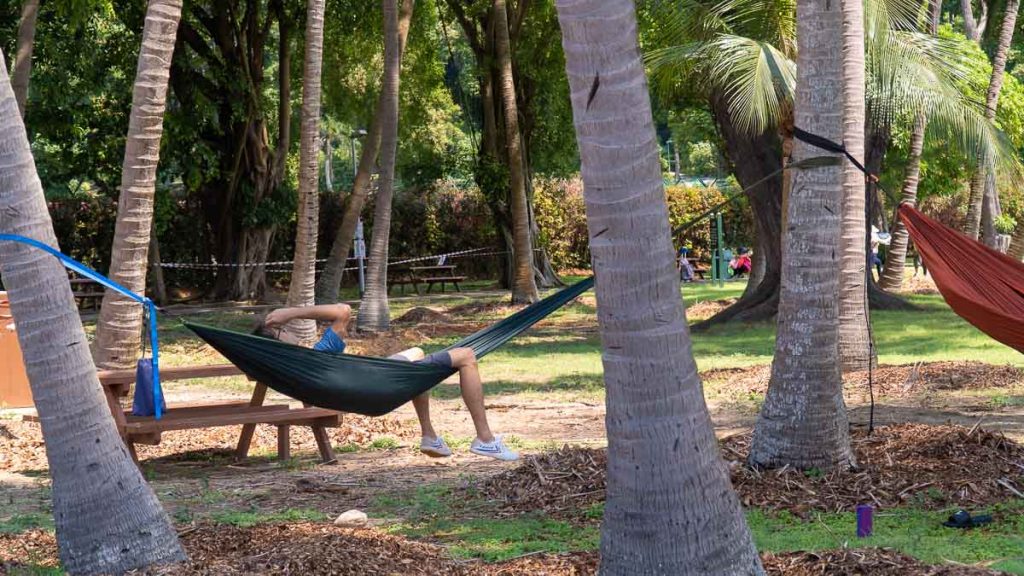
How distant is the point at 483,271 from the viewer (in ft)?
99.8

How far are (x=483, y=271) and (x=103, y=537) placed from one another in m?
25.8

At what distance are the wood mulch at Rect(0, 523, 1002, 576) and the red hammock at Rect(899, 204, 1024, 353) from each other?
2480mm

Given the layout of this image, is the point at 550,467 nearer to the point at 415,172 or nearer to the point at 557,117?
the point at 557,117

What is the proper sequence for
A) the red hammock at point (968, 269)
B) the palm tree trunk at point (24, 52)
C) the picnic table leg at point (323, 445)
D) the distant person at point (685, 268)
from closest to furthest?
1. the red hammock at point (968, 269)
2. the picnic table leg at point (323, 445)
3. the palm tree trunk at point (24, 52)
4. the distant person at point (685, 268)

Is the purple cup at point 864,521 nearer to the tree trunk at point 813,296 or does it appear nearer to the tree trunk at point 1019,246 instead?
the tree trunk at point 813,296

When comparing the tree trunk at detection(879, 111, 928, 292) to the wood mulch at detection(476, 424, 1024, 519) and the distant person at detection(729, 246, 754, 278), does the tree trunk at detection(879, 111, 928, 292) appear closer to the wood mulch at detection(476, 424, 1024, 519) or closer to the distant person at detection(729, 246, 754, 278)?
the distant person at detection(729, 246, 754, 278)

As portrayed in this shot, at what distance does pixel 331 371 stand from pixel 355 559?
1.42m

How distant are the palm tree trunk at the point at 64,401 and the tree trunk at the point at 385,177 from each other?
12.1 meters

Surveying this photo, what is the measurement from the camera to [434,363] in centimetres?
651

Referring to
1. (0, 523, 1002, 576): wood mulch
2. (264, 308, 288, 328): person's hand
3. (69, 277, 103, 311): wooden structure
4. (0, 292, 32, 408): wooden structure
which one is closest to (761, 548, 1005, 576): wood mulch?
(0, 523, 1002, 576): wood mulch

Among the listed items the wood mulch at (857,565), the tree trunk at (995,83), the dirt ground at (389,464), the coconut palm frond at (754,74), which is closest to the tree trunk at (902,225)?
the tree trunk at (995,83)

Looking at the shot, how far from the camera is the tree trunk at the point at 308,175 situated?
13.0 meters

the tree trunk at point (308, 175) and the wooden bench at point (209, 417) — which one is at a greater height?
the tree trunk at point (308, 175)

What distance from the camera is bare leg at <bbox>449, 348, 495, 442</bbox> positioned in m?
6.91
